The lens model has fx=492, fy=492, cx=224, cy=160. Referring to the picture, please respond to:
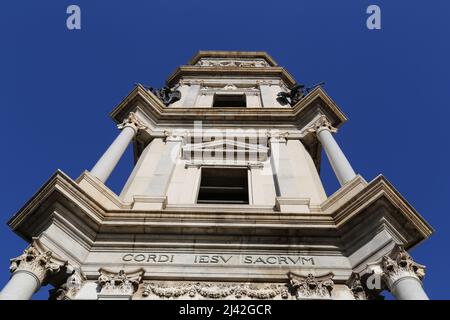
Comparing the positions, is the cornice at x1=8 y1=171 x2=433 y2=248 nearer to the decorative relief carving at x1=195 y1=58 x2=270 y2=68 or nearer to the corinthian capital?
the corinthian capital

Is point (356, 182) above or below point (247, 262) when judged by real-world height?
above

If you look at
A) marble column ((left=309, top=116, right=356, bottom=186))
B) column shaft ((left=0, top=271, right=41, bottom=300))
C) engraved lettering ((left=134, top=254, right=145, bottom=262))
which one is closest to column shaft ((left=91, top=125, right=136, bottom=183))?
engraved lettering ((left=134, top=254, right=145, bottom=262))

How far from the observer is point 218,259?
41.3ft

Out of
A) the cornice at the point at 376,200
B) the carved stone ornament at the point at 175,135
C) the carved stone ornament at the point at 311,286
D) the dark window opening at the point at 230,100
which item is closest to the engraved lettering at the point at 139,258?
the carved stone ornament at the point at 311,286

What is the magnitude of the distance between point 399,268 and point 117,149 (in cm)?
1129

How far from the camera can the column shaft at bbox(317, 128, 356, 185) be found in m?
16.5

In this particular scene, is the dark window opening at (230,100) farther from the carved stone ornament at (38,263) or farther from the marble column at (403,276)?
the marble column at (403,276)

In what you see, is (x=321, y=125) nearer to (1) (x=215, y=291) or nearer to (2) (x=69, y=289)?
(1) (x=215, y=291)

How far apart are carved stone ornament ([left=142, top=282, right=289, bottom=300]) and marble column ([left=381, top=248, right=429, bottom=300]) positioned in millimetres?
2368

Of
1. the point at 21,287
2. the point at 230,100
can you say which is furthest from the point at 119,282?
the point at 230,100

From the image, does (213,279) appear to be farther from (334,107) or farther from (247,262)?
(334,107)
